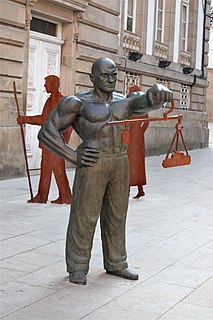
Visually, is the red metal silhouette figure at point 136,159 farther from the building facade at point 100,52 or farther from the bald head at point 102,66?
the bald head at point 102,66

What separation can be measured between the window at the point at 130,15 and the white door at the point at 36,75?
4714mm

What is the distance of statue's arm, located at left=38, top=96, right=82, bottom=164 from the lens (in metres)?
5.92

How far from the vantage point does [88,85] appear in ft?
53.5

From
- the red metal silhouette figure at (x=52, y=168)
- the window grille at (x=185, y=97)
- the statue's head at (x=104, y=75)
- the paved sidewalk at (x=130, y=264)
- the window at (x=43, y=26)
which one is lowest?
the paved sidewalk at (x=130, y=264)

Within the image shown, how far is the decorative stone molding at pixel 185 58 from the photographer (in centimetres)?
2408

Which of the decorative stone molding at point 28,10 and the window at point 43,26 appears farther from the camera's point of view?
the window at point 43,26

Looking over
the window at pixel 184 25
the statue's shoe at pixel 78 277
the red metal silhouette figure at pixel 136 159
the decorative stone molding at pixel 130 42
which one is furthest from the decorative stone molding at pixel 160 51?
the statue's shoe at pixel 78 277

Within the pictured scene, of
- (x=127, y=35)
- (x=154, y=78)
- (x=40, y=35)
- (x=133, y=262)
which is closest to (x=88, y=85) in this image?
(x=40, y=35)

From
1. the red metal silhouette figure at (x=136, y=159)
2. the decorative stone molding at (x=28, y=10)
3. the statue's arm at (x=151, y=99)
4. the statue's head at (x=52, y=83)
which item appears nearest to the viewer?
the statue's arm at (x=151, y=99)

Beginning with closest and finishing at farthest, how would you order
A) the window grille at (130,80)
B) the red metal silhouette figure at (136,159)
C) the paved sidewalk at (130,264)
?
1. the paved sidewalk at (130,264)
2. the red metal silhouette figure at (136,159)
3. the window grille at (130,80)

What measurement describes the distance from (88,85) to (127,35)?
364 cm

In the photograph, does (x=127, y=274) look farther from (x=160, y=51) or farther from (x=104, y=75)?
(x=160, y=51)

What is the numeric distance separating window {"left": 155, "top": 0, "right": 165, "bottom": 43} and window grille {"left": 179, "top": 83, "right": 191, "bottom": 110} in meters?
2.16

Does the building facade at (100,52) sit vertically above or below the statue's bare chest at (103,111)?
above
